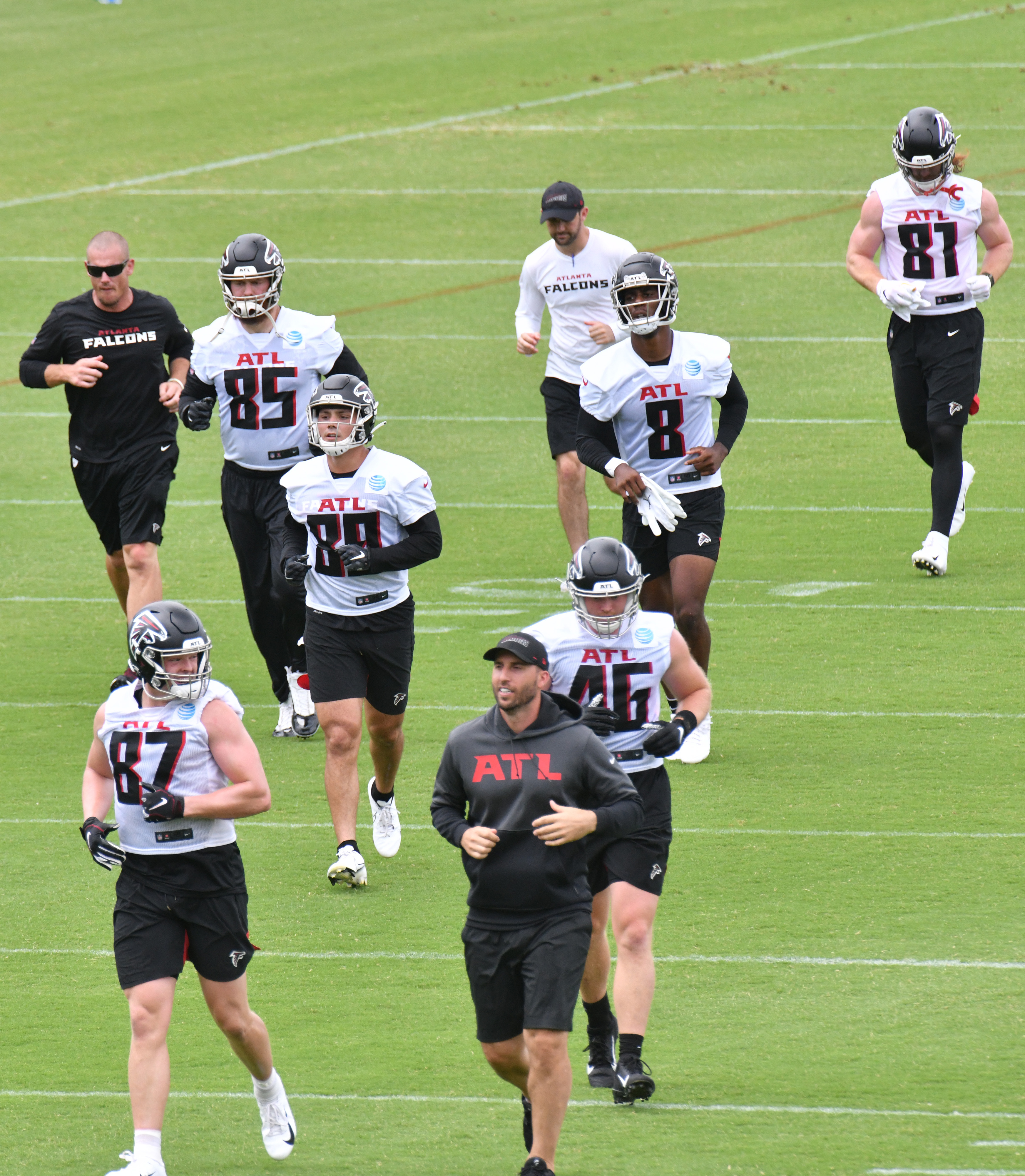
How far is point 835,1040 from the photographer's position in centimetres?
736

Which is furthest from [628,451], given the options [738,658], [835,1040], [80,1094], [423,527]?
[80,1094]

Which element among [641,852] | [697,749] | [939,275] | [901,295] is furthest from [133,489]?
[641,852]

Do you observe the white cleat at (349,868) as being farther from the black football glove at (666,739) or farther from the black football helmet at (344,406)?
the black football glove at (666,739)

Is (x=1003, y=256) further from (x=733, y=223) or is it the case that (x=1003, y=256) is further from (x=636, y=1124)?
(x=733, y=223)

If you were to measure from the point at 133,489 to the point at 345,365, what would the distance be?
1637 millimetres

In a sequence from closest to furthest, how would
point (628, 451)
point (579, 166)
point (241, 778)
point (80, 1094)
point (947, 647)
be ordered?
1. point (241, 778)
2. point (80, 1094)
3. point (628, 451)
4. point (947, 647)
5. point (579, 166)

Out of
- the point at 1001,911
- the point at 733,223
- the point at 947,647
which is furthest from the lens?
the point at 733,223

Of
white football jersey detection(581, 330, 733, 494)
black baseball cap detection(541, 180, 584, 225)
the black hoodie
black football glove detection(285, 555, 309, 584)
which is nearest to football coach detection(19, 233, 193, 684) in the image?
black baseball cap detection(541, 180, 584, 225)

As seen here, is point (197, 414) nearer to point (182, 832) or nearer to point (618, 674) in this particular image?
point (618, 674)

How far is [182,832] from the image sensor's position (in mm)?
6676

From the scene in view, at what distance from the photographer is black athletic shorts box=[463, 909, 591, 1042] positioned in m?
6.24

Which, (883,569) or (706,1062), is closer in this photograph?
(706,1062)

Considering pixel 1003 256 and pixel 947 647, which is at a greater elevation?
pixel 1003 256

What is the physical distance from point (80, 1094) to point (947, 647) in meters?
6.38
